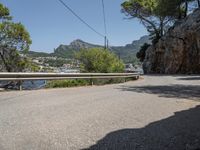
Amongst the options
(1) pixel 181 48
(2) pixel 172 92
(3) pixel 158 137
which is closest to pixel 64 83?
(2) pixel 172 92

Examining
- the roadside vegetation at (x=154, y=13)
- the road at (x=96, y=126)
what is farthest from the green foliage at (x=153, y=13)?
the road at (x=96, y=126)

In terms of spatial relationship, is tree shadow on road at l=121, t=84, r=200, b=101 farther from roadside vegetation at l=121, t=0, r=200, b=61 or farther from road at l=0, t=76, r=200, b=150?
roadside vegetation at l=121, t=0, r=200, b=61

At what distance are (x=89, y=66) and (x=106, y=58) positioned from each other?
2.23 meters

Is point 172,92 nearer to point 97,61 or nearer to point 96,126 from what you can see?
point 96,126

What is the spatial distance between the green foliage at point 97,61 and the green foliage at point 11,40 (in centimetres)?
549

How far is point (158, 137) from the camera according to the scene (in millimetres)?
6375

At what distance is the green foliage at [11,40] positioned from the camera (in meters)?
29.7

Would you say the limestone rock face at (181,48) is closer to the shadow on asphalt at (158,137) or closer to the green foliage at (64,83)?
the green foliage at (64,83)

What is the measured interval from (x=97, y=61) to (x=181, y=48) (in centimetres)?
2257

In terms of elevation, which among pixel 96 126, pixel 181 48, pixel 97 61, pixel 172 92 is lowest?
pixel 172 92

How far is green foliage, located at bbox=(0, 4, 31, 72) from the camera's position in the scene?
1168 inches

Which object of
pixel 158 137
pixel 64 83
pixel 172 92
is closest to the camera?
pixel 158 137

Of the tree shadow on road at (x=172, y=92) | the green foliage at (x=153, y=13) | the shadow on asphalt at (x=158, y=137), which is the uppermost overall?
the green foliage at (x=153, y=13)

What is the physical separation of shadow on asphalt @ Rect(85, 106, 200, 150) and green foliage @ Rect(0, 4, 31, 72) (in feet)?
78.9
